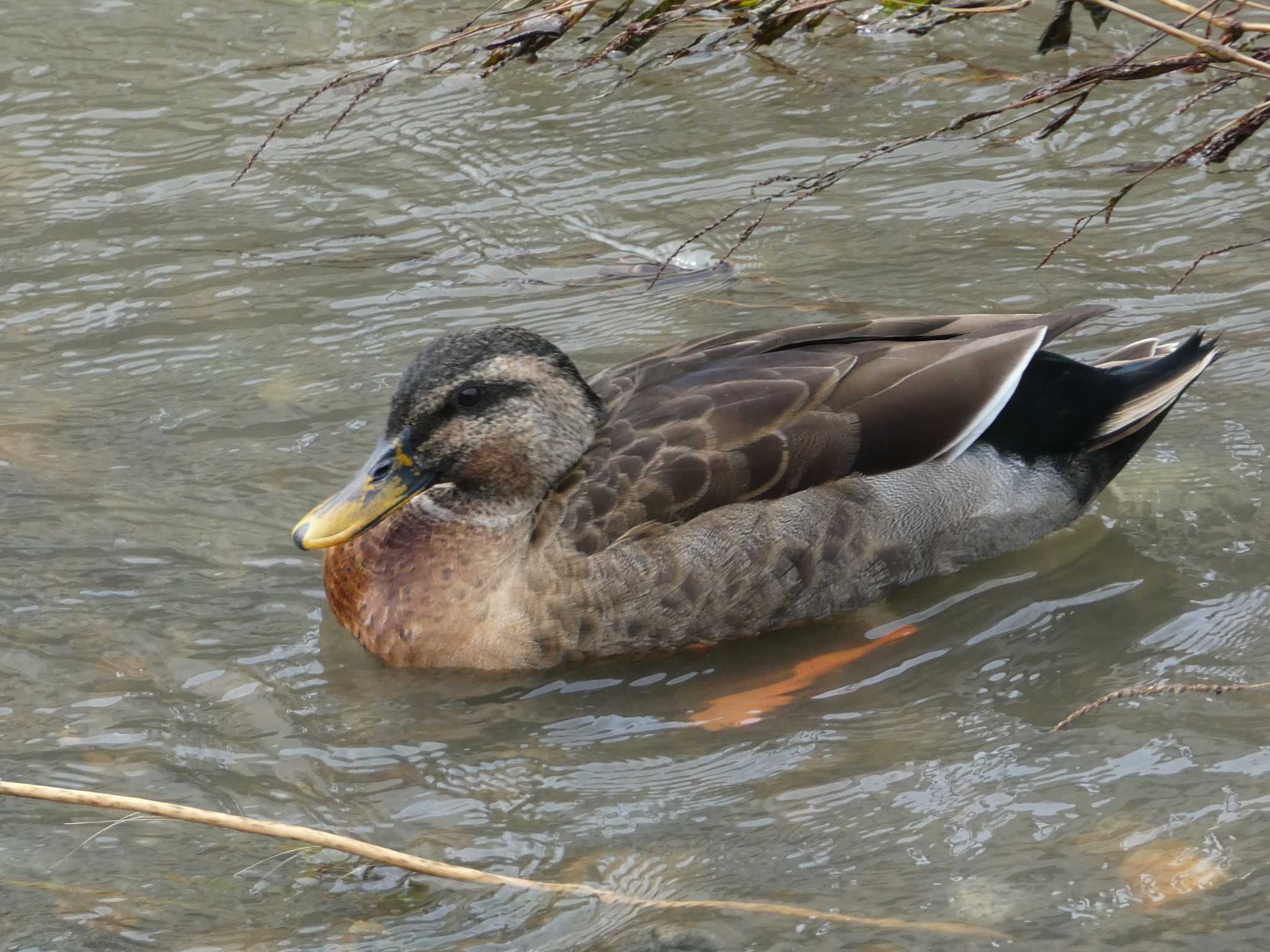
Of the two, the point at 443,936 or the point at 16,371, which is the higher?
the point at 16,371

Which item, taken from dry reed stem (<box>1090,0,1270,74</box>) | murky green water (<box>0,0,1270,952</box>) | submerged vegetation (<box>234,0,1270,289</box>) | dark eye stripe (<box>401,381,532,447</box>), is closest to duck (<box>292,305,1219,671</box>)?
dark eye stripe (<box>401,381,532,447</box>)

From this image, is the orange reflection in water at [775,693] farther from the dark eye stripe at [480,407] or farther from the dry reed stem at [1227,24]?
the dry reed stem at [1227,24]

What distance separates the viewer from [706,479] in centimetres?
493

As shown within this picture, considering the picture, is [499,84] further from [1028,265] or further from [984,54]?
[1028,265]

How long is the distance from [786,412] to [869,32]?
4002mm

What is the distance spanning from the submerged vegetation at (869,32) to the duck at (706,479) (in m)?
0.44

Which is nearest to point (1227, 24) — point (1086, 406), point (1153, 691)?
point (1086, 406)

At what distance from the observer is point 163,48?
8695mm

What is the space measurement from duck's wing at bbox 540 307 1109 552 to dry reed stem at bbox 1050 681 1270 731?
1.02m

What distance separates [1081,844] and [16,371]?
13.9ft

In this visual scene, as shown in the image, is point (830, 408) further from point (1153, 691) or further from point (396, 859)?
point (396, 859)

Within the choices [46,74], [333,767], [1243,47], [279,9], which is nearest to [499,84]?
[279,9]

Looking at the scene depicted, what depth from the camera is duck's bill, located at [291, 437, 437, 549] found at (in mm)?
4926

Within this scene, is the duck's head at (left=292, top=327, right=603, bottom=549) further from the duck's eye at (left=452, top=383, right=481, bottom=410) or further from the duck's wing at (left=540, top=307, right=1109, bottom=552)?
the duck's wing at (left=540, top=307, right=1109, bottom=552)
